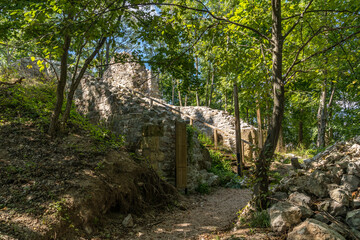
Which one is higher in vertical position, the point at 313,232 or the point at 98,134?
the point at 98,134

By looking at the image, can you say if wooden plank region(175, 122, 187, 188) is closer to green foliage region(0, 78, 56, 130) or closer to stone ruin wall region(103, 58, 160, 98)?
green foliage region(0, 78, 56, 130)

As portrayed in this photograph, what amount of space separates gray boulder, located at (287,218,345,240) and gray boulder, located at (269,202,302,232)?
222 mm

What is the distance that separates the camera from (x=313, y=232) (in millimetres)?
2523

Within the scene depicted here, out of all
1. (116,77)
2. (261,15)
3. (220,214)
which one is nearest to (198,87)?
(261,15)

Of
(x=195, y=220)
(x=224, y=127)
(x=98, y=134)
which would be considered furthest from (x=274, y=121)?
(x=224, y=127)

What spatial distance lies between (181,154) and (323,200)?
160 inches

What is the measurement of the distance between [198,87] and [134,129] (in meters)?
2.23

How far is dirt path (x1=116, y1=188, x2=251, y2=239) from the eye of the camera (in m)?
4.04

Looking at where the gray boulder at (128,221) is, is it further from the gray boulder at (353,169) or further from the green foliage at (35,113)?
the gray boulder at (353,169)

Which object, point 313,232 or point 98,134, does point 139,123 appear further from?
point 313,232

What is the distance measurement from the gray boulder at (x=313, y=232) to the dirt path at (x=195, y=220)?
5.22 feet

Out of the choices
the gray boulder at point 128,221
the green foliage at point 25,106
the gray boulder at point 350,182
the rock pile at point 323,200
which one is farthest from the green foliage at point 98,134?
the gray boulder at point 350,182

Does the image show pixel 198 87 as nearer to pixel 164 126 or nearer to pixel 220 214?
pixel 164 126

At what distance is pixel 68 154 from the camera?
4.71 metres
